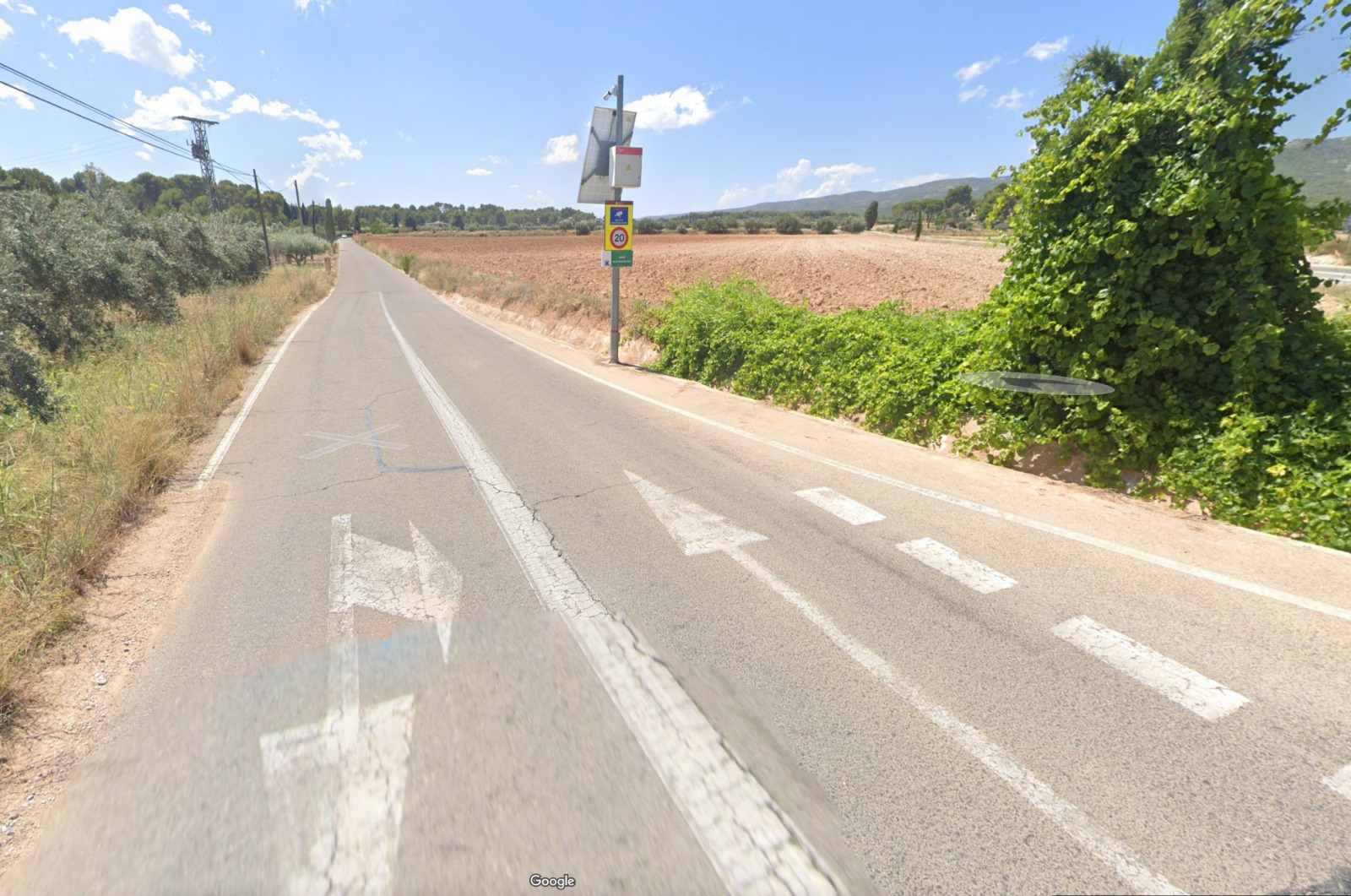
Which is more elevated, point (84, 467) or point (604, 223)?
point (604, 223)

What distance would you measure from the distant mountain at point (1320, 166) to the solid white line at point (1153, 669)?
492 centimetres

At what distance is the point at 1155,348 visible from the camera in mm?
5645

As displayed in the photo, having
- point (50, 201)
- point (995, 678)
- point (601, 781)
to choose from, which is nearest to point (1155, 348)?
point (995, 678)

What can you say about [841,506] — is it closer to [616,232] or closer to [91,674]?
[91,674]

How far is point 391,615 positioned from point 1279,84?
319 inches

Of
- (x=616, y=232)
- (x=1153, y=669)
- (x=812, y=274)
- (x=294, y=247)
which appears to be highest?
(x=294, y=247)

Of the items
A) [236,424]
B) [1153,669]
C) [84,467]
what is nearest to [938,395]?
[1153,669]

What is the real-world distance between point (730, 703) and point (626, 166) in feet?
39.4

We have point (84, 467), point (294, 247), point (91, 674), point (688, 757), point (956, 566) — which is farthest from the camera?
point (294, 247)

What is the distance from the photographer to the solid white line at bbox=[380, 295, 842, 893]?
2.15 metres

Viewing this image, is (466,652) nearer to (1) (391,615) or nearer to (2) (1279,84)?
(1) (391,615)

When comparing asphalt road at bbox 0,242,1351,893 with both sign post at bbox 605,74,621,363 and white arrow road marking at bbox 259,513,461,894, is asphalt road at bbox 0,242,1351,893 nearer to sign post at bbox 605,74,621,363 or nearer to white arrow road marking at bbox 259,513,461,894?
white arrow road marking at bbox 259,513,461,894

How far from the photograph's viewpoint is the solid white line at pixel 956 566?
3973mm

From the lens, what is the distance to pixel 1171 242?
5613 millimetres
